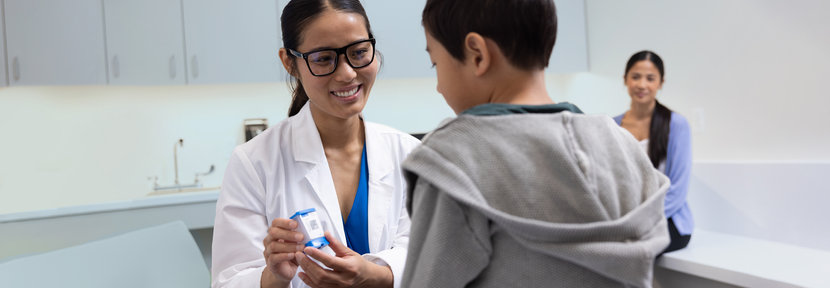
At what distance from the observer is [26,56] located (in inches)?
129

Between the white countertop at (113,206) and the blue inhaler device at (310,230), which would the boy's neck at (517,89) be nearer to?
the blue inhaler device at (310,230)

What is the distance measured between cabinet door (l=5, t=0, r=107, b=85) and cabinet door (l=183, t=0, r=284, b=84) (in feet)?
1.62

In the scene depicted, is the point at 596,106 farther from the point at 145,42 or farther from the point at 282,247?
the point at 282,247

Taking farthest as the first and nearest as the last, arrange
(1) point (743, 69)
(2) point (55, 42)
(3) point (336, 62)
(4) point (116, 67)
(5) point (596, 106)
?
(5) point (596, 106), (4) point (116, 67), (2) point (55, 42), (1) point (743, 69), (3) point (336, 62)

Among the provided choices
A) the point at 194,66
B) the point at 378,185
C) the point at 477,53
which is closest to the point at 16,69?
the point at 194,66

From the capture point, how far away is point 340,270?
100 cm

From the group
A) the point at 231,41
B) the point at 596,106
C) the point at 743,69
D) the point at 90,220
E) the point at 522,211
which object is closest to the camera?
the point at 522,211

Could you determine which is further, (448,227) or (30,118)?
(30,118)

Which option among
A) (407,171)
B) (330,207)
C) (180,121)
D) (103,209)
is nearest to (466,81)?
(407,171)

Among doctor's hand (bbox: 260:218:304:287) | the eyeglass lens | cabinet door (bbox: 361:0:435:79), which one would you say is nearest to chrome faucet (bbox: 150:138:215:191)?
cabinet door (bbox: 361:0:435:79)

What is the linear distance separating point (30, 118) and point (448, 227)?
12.2 ft

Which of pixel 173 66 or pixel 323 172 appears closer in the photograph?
pixel 323 172

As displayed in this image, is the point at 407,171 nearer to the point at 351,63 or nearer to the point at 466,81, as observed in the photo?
the point at 466,81

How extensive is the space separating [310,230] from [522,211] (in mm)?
411
